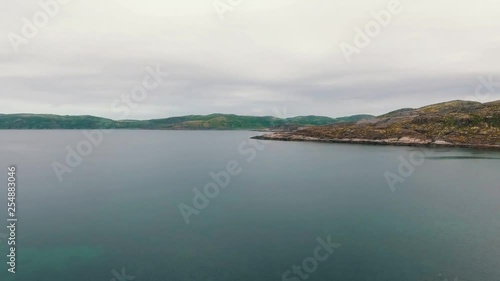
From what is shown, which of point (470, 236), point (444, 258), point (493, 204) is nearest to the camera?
point (444, 258)

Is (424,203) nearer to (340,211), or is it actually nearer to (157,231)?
(340,211)

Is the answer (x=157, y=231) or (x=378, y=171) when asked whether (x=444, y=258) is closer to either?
(x=157, y=231)

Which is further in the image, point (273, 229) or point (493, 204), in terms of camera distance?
point (493, 204)

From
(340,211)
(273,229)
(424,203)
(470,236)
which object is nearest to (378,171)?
(424,203)

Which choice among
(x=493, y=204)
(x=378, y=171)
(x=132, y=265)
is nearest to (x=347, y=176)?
(x=378, y=171)

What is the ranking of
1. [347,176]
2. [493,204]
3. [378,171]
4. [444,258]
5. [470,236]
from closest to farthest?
1. [444,258]
2. [470,236]
3. [493,204]
4. [347,176]
5. [378,171]

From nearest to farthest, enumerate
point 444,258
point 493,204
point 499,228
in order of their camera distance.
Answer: point 444,258
point 499,228
point 493,204
